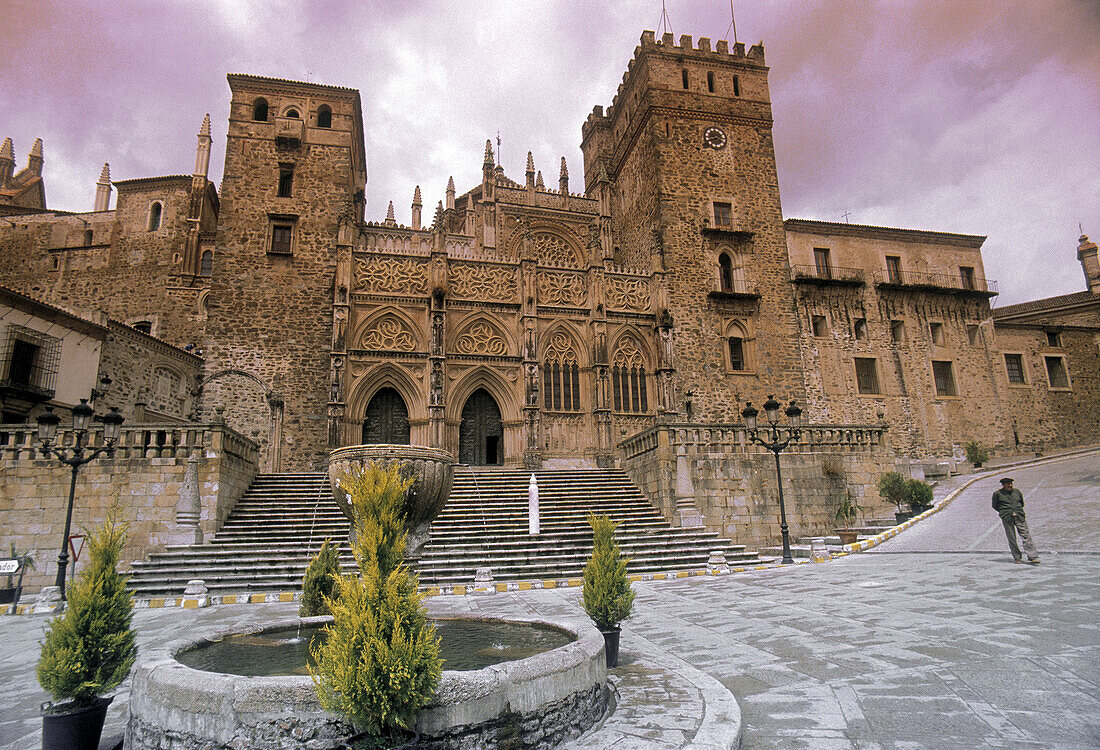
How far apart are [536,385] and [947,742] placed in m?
19.0

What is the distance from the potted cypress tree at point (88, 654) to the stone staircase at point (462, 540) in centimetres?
711

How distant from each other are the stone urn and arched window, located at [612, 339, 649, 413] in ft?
56.3

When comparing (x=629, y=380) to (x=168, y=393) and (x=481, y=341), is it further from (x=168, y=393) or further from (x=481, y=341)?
(x=168, y=393)

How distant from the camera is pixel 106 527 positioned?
14.2 ft

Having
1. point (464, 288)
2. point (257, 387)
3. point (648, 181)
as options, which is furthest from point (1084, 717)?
point (648, 181)

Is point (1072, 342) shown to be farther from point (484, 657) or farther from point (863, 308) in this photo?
point (484, 657)

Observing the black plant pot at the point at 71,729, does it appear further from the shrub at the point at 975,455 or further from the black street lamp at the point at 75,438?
the shrub at the point at 975,455

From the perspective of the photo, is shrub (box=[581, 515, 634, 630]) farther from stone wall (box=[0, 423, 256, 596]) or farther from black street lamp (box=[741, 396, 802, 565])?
stone wall (box=[0, 423, 256, 596])

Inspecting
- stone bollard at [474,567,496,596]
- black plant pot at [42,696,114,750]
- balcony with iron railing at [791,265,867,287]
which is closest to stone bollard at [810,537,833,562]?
stone bollard at [474,567,496,596]

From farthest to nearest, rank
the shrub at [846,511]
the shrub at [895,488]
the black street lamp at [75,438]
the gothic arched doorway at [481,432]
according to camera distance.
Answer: the gothic arched doorway at [481,432] < the shrub at [846,511] < the shrub at [895,488] < the black street lamp at [75,438]

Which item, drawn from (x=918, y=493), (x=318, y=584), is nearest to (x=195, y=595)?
(x=318, y=584)

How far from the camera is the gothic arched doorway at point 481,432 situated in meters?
22.3

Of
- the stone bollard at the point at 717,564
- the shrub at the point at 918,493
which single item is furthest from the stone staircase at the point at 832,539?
the stone bollard at the point at 717,564

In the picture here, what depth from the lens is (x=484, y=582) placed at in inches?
454
